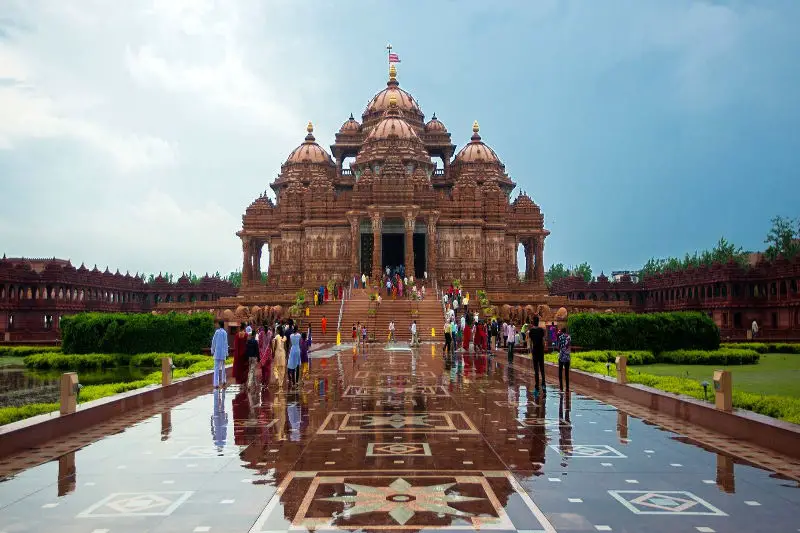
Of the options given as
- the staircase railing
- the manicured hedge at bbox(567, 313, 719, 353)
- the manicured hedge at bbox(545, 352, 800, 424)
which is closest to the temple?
the staircase railing

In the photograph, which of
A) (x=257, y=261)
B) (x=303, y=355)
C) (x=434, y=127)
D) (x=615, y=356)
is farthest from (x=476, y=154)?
(x=303, y=355)

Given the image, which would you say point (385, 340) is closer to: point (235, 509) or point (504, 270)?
point (504, 270)

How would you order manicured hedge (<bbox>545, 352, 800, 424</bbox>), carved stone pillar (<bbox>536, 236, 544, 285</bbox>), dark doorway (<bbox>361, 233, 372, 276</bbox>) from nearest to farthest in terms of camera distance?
manicured hedge (<bbox>545, 352, 800, 424</bbox>) < dark doorway (<bbox>361, 233, 372, 276</bbox>) < carved stone pillar (<bbox>536, 236, 544, 285</bbox>)

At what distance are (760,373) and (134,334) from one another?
25.8 meters

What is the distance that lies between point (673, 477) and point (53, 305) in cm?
5705

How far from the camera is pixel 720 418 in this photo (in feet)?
39.9

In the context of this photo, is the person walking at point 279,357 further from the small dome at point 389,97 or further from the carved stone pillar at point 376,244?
the small dome at point 389,97

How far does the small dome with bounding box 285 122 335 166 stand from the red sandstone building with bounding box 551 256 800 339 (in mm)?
32664

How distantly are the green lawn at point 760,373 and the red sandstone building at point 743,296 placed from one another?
1397 cm

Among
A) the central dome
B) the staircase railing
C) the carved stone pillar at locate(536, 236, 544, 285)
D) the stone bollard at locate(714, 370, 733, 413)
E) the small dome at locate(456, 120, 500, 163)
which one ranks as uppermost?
the central dome

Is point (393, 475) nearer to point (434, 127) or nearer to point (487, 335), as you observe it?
point (487, 335)

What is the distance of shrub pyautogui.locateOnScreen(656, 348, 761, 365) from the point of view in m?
28.8

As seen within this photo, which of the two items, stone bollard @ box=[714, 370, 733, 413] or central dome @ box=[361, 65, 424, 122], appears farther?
central dome @ box=[361, 65, 424, 122]

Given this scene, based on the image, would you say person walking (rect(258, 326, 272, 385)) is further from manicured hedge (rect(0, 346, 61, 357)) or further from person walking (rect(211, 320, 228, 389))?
manicured hedge (rect(0, 346, 61, 357))
